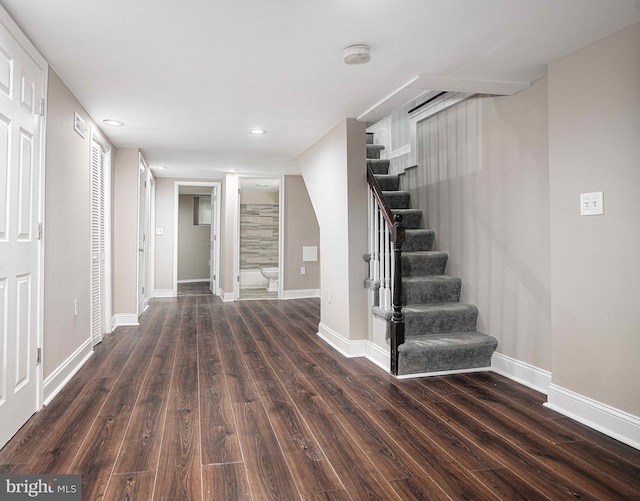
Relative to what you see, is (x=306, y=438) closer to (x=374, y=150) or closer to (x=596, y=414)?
(x=596, y=414)

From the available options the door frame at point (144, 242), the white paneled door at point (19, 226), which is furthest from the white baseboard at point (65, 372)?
the door frame at point (144, 242)

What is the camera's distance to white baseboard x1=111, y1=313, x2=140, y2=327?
516 cm

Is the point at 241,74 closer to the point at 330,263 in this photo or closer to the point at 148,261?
the point at 330,263

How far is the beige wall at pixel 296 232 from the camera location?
747cm

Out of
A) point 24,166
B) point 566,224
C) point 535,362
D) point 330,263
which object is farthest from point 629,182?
point 24,166

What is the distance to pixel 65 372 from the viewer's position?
3.10 metres

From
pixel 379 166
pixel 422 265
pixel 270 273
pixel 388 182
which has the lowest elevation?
pixel 270 273

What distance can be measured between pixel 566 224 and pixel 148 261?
6.04 meters

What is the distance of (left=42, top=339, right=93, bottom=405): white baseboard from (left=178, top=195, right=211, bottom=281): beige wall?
6295 mm

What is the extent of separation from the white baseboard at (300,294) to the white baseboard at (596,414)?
17.1 feet

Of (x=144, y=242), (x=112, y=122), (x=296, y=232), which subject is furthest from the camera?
(x=296, y=232)

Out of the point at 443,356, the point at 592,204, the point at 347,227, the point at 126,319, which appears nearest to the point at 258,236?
the point at 126,319

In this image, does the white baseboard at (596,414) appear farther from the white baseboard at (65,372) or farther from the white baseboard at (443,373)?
the white baseboard at (65,372)

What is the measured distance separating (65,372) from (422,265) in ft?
9.88
